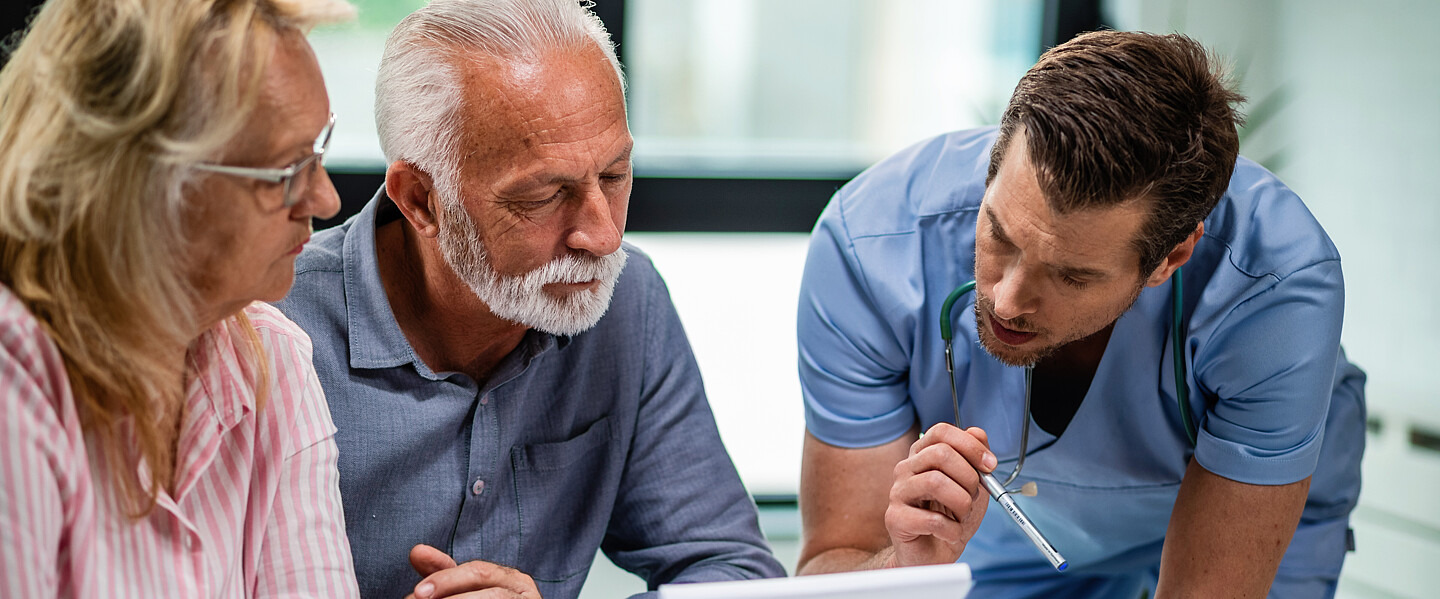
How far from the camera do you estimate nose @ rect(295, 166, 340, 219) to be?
3.30 ft

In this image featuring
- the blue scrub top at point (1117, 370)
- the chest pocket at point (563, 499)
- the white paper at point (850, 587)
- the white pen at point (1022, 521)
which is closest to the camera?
the white paper at point (850, 587)

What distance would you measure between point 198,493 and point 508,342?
519 millimetres

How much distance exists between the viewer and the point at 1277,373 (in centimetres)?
138

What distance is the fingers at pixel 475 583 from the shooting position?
125 centimetres

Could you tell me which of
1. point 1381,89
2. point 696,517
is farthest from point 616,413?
point 1381,89

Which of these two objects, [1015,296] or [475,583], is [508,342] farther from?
[1015,296]

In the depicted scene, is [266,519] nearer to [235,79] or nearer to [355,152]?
[235,79]

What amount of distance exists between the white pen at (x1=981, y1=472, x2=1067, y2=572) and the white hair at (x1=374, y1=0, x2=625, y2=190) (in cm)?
66

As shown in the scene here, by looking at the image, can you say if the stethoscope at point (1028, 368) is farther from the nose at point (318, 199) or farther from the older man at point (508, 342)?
the nose at point (318, 199)

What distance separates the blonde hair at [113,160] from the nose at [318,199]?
3.7 inches

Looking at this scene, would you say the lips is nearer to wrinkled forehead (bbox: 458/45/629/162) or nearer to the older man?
the older man

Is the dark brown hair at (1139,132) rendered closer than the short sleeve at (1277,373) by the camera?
Yes

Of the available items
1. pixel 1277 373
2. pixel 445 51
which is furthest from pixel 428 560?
pixel 1277 373

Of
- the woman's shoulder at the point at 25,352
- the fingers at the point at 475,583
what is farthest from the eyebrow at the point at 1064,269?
the woman's shoulder at the point at 25,352
